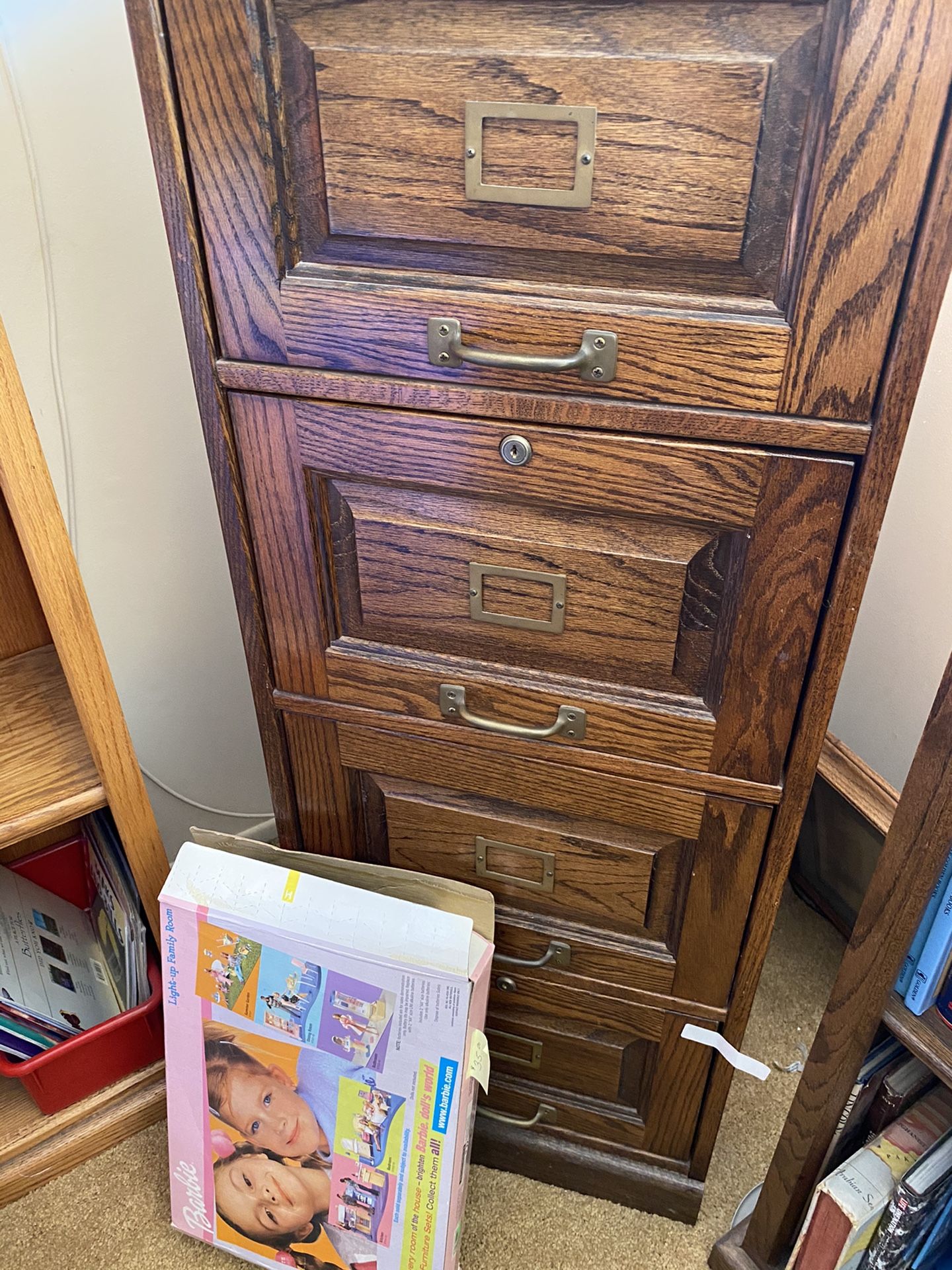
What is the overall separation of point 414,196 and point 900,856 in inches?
22.1

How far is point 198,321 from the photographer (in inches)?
26.6

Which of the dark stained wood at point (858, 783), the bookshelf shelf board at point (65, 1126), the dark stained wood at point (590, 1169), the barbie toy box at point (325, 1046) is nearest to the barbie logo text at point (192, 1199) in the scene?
the barbie toy box at point (325, 1046)

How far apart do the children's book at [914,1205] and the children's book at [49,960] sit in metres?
0.83

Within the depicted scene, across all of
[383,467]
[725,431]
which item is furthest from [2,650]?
[725,431]

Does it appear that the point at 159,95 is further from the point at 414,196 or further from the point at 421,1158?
the point at 421,1158

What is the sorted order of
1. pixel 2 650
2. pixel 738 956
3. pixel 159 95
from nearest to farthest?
pixel 159 95, pixel 738 956, pixel 2 650

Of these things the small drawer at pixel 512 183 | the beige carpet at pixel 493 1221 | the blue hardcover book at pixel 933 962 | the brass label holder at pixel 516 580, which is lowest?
the beige carpet at pixel 493 1221

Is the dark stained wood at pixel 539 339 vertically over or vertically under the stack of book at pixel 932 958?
over

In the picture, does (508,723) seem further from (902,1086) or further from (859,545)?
(902,1086)

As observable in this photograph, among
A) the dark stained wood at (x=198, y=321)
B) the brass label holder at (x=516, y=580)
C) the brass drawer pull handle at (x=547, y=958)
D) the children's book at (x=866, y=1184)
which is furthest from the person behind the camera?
the brass drawer pull handle at (x=547, y=958)

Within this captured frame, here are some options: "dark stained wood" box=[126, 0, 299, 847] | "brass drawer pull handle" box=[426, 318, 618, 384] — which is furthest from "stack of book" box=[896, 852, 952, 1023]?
"dark stained wood" box=[126, 0, 299, 847]

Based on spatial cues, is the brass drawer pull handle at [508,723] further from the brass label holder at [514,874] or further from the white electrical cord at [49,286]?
the white electrical cord at [49,286]

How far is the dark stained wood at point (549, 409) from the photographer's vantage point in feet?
1.97

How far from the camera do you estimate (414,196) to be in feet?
1.97
